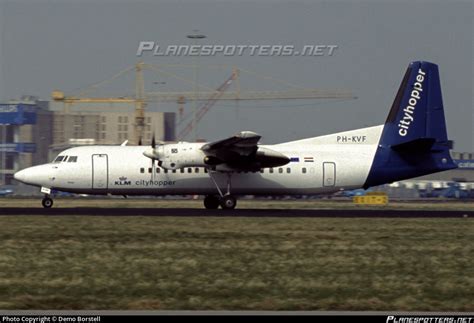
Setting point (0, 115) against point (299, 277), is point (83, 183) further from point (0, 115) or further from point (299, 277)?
point (0, 115)

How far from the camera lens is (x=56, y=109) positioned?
153750 millimetres

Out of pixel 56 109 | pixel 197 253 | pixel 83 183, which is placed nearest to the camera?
pixel 197 253

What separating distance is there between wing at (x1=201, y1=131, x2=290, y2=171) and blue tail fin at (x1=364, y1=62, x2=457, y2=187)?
A: 13.9 feet

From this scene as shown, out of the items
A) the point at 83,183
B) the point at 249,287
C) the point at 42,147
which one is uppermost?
the point at 42,147

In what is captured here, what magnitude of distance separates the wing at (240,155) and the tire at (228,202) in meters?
1.24

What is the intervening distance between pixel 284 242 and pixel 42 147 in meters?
122

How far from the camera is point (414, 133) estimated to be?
36.5 metres

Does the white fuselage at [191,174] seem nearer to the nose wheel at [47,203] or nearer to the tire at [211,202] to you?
the nose wheel at [47,203]

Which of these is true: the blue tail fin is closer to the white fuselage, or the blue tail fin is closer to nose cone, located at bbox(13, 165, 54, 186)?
the white fuselage

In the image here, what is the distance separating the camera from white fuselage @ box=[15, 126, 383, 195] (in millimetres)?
34719

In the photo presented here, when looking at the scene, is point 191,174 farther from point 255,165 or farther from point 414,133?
point 414,133

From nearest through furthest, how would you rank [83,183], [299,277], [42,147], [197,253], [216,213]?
[299,277], [197,253], [216,213], [83,183], [42,147]

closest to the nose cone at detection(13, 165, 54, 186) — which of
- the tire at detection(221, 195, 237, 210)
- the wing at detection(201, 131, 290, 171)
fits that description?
the wing at detection(201, 131, 290, 171)

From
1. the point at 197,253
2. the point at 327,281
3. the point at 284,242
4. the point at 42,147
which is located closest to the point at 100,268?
the point at 197,253
